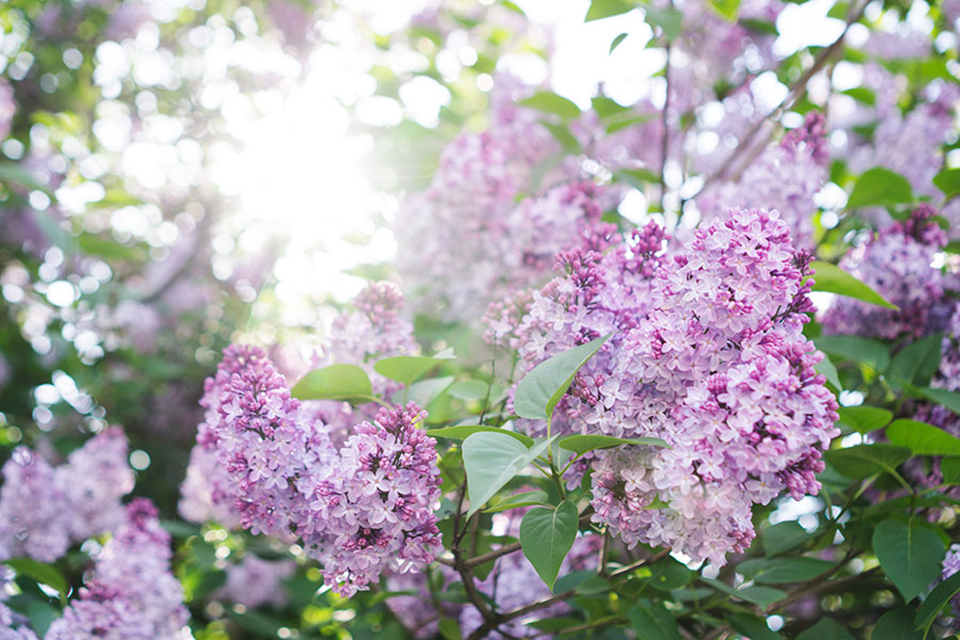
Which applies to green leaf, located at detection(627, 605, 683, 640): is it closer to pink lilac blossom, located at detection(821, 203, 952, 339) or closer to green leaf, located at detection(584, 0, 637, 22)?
pink lilac blossom, located at detection(821, 203, 952, 339)

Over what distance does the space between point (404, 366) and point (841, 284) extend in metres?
0.95

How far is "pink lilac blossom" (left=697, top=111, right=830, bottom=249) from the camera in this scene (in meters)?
1.80

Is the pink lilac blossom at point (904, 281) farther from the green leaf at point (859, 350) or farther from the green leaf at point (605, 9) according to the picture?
the green leaf at point (605, 9)

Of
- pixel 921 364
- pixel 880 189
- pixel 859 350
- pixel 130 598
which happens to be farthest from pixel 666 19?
pixel 130 598

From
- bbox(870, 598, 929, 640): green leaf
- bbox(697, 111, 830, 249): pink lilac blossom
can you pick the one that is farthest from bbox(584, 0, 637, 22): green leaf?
bbox(870, 598, 929, 640): green leaf

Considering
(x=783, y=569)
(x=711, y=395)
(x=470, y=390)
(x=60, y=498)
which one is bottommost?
(x=60, y=498)

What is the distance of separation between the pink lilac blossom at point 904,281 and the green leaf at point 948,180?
142 mm

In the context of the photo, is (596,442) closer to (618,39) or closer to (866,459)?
(866,459)

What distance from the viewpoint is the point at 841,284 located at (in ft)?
4.74

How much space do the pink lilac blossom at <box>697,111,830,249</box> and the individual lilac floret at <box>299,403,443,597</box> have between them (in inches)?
44.3

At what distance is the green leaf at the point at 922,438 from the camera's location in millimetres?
1332

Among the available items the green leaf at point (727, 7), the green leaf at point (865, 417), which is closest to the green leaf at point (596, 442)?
the green leaf at point (865, 417)

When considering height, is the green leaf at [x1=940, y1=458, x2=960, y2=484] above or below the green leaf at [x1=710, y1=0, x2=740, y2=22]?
below

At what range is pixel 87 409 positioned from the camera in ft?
10.9
